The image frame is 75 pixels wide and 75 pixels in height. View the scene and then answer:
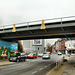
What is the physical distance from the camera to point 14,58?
23844 millimetres

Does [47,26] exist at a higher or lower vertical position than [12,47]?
higher

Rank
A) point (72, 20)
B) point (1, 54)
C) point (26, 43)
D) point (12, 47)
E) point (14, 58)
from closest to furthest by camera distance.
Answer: point (72, 20)
point (14, 58)
point (1, 54)
point (12, 47)
point (26, 43)

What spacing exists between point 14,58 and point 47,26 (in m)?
10.0

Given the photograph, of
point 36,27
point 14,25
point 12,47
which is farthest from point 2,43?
point 36,27

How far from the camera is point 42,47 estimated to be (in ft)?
344

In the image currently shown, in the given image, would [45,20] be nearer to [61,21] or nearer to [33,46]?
[61,21]

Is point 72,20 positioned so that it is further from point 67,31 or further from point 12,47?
point 12,47

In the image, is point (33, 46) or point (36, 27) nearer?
point (36, 27)

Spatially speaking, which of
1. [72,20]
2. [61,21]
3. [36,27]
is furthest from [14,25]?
[72,20]

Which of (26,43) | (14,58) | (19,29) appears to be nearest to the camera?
(19,29)

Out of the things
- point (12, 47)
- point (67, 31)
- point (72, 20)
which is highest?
Result: point (72, 20)

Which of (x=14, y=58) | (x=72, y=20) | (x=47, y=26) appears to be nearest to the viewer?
(x=72, y=20)

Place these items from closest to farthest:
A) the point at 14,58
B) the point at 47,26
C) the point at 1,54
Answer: the point at 47,26 → the point at 14,58 → the point at 1,54

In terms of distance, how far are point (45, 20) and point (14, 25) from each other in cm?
608
